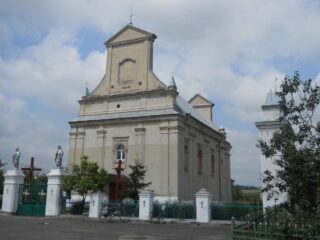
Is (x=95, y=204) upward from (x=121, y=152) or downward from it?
downward

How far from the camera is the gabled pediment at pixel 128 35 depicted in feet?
117

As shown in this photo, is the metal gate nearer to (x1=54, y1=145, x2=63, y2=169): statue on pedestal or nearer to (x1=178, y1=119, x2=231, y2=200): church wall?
(x1=54, y1=145, x2=63, y2=169): statue on pedestal

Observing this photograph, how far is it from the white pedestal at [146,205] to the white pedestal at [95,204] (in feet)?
8.60

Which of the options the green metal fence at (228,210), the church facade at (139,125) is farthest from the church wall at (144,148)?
the green metal fence at (228,210)

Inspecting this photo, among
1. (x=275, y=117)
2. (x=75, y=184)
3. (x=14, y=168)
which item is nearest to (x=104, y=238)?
(x=275, y=117)

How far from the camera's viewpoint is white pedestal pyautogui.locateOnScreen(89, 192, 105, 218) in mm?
24416

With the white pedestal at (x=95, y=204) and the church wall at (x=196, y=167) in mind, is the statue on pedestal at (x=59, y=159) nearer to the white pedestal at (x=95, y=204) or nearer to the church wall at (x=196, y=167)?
the white pedestal at (x=95, y=204)

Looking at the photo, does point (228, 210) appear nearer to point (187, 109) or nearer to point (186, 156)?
point (186, 156)

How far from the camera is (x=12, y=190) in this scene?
26391 mm

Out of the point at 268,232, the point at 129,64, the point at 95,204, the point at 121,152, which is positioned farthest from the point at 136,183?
the point at 268,232

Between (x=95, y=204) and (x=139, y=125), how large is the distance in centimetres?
1050

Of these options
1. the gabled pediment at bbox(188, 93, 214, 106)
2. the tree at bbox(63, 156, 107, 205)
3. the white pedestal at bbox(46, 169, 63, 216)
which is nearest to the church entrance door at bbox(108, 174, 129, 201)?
the tree at bbox(63, 156, 107, 205)

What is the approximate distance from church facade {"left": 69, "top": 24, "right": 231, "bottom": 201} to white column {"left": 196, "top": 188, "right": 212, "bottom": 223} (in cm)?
898

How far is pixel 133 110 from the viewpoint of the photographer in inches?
1355
